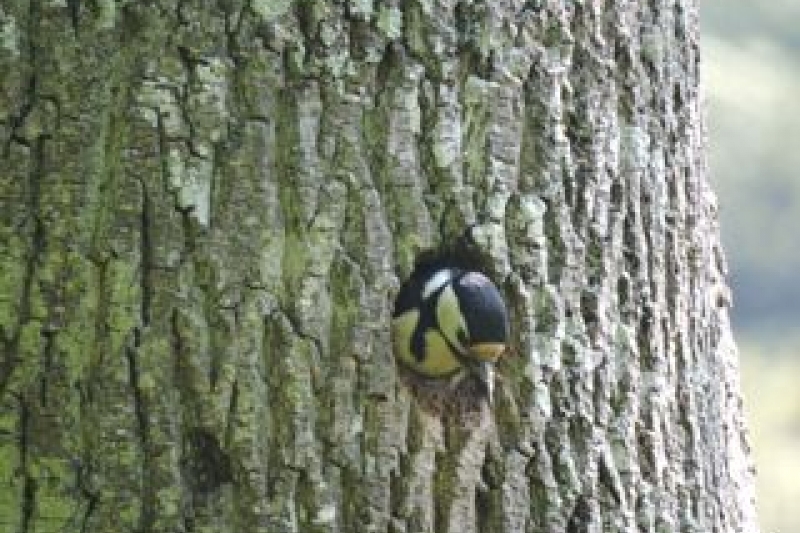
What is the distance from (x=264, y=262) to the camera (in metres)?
1.32

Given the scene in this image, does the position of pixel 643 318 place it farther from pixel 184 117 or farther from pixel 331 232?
pixel 184 117

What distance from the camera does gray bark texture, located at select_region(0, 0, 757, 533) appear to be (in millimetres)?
1313

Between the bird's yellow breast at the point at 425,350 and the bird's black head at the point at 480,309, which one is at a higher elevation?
the bird's black head at the point at 480,309

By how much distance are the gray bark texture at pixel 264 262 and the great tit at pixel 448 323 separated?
0.05ft

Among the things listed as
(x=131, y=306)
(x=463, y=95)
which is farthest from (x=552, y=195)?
(x=131, y=306)

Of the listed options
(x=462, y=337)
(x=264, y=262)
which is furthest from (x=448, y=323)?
(x=264, y=262)

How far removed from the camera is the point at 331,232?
52.6 inches

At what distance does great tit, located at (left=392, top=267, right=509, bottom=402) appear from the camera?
4.39 feet

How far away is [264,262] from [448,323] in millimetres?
145

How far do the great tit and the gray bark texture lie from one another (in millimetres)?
15

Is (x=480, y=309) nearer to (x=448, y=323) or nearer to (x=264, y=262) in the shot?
(x=448, y=323)

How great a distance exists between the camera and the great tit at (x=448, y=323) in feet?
4.39

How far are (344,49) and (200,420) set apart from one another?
0.98 feet

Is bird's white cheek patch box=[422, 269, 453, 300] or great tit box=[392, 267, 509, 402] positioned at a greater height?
bird's white cheek patch box=[422, 269, 453, 300]
